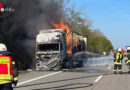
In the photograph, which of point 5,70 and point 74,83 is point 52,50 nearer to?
point 74,83

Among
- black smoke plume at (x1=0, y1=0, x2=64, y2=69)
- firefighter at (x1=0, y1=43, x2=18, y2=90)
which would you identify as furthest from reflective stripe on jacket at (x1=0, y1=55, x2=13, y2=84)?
black smoke plume at (x1=0, y1=0, x2=64, y2=69)

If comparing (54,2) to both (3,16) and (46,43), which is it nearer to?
(3,16)

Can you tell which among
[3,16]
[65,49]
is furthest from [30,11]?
[65,49]

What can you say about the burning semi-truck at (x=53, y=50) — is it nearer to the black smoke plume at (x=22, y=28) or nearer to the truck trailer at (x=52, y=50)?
the truck trailer at (x=52, y=50)

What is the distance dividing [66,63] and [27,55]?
495cm

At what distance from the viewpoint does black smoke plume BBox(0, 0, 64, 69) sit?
22.6 meters

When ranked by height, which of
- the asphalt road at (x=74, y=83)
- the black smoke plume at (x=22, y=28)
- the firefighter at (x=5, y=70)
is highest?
the black smoke plume at (x=22, y=28)

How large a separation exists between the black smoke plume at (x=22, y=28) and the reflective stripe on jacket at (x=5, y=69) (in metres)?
16.5

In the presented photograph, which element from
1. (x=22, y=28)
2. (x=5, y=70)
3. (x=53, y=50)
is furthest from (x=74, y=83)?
(x=22, y=28)

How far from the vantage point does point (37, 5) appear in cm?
2872

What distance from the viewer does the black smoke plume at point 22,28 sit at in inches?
890

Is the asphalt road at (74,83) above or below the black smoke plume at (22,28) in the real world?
below

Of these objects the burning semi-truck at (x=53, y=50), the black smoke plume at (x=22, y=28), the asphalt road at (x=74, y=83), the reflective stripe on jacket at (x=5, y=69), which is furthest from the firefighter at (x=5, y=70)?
the black smoke plume at (x=22, y=28)

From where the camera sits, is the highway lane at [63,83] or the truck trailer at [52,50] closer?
the highway lane at [63,83]
